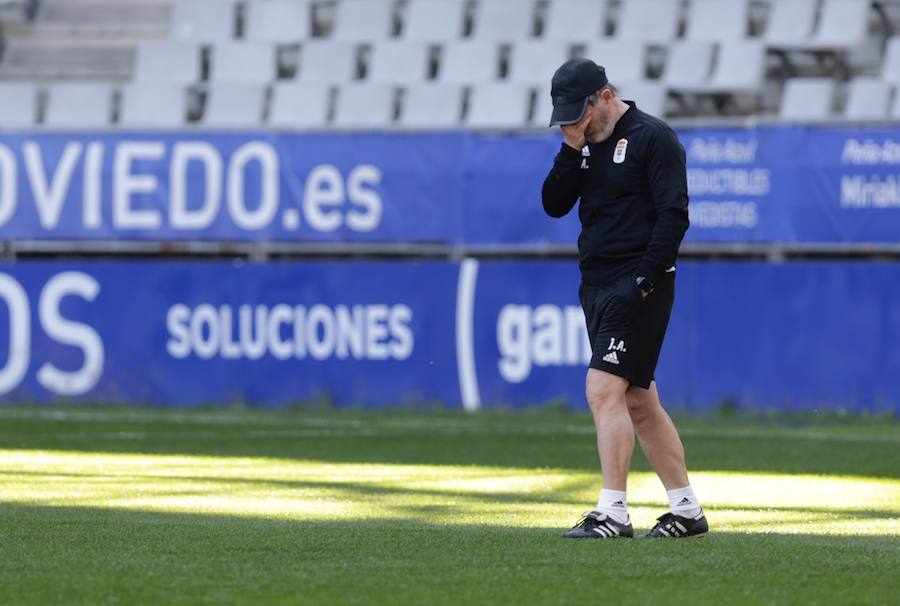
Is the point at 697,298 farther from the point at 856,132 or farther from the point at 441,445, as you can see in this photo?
the point at 441,445

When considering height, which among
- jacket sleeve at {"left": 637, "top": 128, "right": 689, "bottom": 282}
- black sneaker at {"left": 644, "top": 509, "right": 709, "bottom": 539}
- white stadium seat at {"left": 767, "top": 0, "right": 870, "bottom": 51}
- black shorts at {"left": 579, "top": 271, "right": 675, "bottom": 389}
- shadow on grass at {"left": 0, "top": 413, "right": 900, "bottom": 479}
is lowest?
shadow on grass at {"left": 0, "top": 413, "right": 900, "bottom": 479}

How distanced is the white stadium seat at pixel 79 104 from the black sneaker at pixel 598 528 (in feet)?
44.1

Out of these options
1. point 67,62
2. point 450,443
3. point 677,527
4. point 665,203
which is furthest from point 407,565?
point 67,62

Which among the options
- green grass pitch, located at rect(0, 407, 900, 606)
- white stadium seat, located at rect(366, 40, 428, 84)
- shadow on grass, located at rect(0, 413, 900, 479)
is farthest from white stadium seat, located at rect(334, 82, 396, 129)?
green grass pitch, located at rect(0, 407, 900, 606)

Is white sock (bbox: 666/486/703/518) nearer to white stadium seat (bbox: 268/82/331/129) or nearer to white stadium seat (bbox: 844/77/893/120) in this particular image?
white stadium seat (bbox: 844/77/893/120)

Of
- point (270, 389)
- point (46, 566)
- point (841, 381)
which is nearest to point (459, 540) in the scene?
point (46, 566)

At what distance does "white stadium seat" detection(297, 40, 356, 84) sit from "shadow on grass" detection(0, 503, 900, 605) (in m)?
12.2

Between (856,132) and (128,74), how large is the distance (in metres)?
9.07

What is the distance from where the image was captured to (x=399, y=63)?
19.8 metres

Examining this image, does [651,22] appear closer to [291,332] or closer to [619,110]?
[291,332]

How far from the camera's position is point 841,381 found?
15.6m

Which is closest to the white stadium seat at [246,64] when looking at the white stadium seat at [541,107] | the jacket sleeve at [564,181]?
the white stadium seat at [541,107]

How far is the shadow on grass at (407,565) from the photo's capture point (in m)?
5.86

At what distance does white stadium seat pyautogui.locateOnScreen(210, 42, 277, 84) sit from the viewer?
20.2 meters
